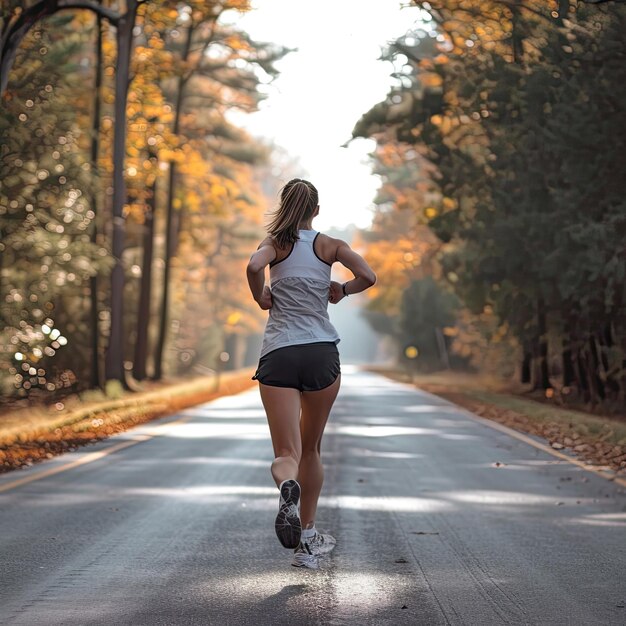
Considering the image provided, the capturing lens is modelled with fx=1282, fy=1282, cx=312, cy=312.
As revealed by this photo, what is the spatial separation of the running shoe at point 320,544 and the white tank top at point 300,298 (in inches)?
45.7

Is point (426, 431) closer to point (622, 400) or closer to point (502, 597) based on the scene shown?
point (622, 400)

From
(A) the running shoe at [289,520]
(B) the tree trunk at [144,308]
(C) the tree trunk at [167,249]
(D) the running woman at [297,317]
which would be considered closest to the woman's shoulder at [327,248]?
(D) the running woman at [297,317]

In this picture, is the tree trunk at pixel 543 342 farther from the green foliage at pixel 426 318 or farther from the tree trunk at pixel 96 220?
the green foliage at pixel 426 318

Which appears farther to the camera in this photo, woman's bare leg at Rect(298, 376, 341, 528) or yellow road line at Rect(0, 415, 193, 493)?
yellow road line at Rect(0, 415, 193, 493)

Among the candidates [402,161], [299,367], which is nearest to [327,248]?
[299,367]

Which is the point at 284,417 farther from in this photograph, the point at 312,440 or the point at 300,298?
the point at 300,298

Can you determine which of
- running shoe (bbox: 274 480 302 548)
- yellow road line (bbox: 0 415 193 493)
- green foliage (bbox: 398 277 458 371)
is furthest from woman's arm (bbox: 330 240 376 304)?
green foliage (bbox: 398 277 458 371)

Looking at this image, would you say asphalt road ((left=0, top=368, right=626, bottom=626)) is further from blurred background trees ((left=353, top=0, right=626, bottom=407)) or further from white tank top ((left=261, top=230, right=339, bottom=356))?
blurred background trees ((left=353, top=0, right=626, bottom=407))

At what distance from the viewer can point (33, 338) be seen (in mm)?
27328

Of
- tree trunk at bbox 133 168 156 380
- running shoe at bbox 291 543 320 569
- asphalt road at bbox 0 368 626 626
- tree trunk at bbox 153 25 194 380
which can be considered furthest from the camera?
tree trunk at bbox 133 168 156 380

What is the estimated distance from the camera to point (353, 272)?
7.29 m

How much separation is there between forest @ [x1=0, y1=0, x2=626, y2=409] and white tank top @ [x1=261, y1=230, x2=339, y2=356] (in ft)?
36.6

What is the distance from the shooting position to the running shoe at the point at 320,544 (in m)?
7.50

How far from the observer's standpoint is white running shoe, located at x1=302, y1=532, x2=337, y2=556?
7.50 metres
